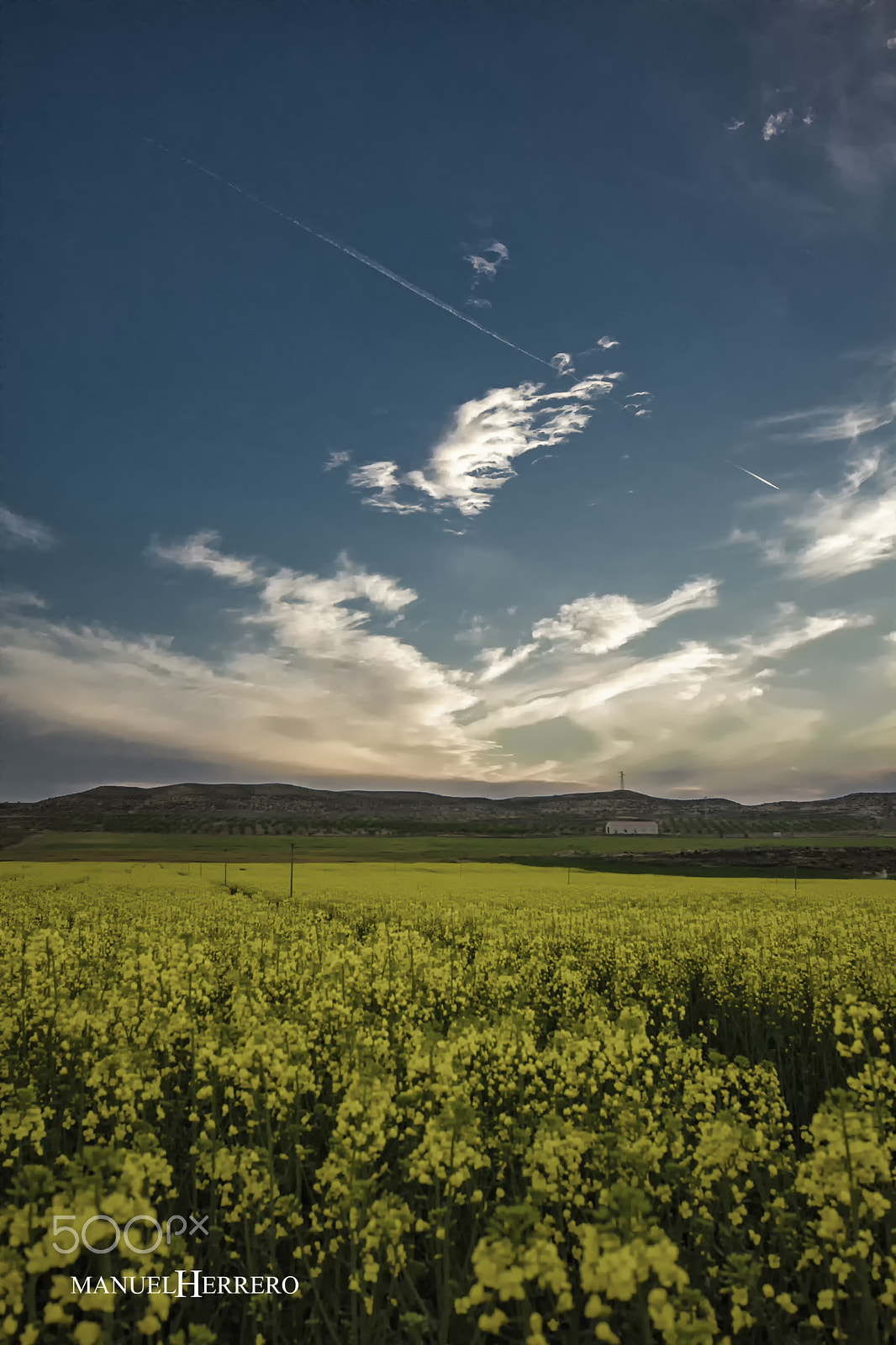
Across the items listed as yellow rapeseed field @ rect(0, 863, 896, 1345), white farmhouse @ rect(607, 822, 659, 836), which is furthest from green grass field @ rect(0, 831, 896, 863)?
yellow rapeseed field @ rect(0, 863, 896, 1345)

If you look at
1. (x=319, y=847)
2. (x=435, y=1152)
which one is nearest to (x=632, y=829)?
(x=319, y=847)

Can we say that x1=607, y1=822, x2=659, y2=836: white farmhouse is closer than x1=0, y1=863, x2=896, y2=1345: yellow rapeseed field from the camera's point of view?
No

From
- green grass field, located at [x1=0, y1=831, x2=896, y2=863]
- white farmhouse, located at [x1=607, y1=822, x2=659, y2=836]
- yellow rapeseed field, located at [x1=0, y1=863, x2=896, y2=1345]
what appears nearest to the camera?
yellow rapeseed field, located at [x1=0, y1=863, x2=896, y2=1345]

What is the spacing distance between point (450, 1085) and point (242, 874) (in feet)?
132

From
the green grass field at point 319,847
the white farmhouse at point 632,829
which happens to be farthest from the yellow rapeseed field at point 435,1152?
the white farmhouse at point 632,829

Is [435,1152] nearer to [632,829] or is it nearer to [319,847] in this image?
[319,847]

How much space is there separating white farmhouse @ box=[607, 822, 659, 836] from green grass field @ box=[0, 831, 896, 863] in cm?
2752

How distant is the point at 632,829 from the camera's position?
6363 inches

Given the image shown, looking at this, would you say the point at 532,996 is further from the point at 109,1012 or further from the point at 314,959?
the point at 109,1012

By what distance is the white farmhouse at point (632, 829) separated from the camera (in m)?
157

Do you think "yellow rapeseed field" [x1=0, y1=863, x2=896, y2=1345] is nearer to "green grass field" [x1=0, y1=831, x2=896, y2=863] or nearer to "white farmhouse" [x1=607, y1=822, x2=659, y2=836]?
"green grass field" [x1=0, y1=831, x2=896, y2=863]

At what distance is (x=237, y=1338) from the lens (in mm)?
5828

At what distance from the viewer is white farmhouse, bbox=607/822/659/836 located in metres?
157

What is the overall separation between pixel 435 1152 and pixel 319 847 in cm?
10573
